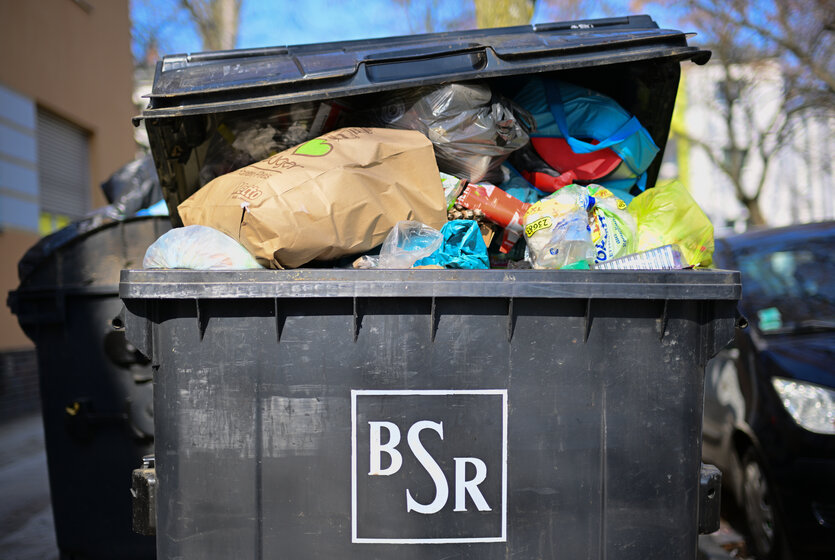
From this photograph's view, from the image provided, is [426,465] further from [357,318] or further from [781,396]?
[781,396]

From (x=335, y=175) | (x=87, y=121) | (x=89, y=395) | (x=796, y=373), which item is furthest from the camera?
(x=87, y=121)

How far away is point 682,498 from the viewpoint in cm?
182

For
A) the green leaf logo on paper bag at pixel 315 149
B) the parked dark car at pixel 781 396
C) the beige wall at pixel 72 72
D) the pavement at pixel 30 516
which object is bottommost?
the pavement at pixel 30 516

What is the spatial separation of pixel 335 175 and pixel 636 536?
1262mm

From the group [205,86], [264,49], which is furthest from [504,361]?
[264,49]

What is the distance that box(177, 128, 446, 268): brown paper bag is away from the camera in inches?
75.3

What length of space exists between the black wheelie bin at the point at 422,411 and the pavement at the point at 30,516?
7.47ft

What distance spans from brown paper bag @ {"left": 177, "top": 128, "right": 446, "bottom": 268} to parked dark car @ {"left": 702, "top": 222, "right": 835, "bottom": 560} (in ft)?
7.14

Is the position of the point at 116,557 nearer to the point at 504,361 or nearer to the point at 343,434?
the point at 343,434

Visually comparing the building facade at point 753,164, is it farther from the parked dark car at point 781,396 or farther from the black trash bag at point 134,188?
the black trash bag at point 134,188

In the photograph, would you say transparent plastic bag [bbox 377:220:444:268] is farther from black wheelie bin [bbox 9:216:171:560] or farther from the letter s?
black wheelie bin [bbox 9:216:171:560]

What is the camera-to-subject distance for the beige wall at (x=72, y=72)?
697 cm

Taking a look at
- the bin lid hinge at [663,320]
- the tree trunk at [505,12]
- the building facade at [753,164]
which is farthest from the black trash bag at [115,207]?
the building facade at [753,164]

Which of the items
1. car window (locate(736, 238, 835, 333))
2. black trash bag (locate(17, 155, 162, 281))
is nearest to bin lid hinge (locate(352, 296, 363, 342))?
black trash bag (locate(17, 155, 162, 281))
